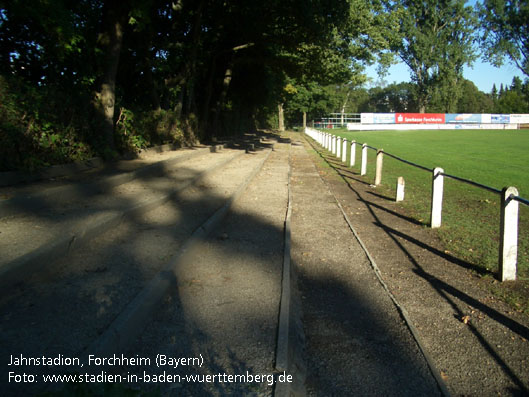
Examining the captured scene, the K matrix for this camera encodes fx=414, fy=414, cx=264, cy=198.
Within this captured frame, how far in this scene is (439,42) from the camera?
65.2m

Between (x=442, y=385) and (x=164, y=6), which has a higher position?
(x=164, y=6)

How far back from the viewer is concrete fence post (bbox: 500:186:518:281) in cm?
478

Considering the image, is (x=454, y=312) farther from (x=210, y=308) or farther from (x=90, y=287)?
(x=90, y=287)

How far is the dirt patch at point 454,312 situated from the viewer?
10.3ft

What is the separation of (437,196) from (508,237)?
2469 mm

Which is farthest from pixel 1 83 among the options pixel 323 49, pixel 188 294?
pixel 323 49

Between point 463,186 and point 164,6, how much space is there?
13517 mm

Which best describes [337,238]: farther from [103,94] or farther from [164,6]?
[164,6]

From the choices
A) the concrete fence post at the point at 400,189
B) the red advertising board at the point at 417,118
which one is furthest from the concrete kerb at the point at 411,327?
the red advertising board at the point at 417,118

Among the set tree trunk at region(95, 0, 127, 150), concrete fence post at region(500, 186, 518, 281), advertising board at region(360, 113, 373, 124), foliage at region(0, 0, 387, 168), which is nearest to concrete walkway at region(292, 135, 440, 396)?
concrete fence post at region(500, 186, 518, 281)

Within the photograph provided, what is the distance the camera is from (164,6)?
17172mm

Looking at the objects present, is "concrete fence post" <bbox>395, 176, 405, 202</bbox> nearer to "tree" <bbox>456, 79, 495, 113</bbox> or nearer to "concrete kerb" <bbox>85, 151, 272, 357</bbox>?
"concrete kerb" <bbox>85, 151, 272, 357</bbox>

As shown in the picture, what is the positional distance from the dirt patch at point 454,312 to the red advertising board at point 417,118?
6066 cm

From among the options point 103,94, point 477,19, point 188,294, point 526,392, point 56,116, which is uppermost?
point 477,19
